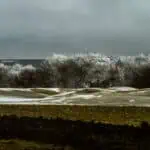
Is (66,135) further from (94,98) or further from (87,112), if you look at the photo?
(94,98)

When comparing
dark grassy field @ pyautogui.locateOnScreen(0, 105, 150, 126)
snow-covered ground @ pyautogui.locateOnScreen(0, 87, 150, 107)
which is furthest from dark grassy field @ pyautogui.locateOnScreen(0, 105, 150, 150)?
snow-covered ground @ pyautogui.locateOnScreen(0, 87, 150, 107)

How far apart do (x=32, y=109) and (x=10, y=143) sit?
914mm

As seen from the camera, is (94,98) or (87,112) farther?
(94,98)

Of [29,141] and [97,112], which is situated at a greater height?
[97,112]

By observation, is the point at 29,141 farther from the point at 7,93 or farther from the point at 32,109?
the point at 7,93

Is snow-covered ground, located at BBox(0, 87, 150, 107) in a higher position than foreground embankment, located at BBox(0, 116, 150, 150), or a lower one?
higher

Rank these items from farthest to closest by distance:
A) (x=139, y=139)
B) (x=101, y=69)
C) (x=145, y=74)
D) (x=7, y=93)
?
(x=101, y=69) < (x=145, y=74) < (x=7, y=93) < (x=139, y=139)

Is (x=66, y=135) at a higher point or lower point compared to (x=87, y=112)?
lower

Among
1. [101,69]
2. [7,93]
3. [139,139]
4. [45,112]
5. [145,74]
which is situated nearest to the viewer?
[139,139]

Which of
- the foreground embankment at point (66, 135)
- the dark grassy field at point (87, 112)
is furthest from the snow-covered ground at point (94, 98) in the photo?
the foreground embankment at point (66, 135)

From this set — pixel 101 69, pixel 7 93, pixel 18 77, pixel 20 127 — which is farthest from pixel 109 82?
pixel 20 127

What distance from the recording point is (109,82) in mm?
48812

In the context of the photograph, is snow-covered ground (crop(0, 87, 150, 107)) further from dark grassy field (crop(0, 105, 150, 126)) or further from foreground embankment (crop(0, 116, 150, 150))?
foreground embankment (crop(0, 116, 150, 150))

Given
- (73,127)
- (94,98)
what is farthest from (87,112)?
(94,98)
